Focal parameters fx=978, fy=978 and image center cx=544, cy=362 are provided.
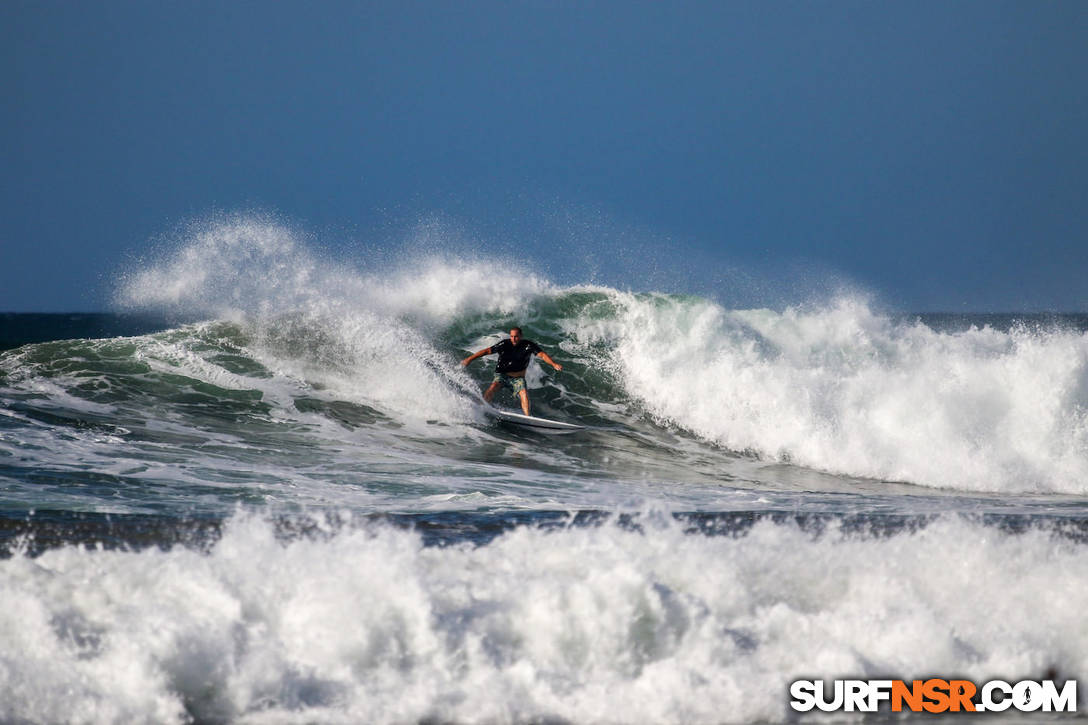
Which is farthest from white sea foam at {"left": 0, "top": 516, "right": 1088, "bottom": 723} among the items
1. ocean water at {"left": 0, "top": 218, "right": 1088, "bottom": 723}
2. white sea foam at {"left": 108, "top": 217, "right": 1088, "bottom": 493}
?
white sea foam at {"left": 108, "top": 217, "right": 1088, "bottom": 493}

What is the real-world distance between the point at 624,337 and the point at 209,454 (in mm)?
8514

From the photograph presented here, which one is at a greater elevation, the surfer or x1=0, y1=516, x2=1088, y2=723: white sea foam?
the surfer

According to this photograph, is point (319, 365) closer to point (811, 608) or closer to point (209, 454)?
point (209, 454)

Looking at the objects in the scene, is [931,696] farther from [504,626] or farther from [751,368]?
[751,368]

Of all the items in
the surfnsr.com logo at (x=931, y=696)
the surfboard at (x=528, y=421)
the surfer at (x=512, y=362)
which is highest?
the surfer at (x=512, y=362)

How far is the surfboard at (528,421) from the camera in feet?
44.3

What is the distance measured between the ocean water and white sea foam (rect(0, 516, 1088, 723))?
2cm

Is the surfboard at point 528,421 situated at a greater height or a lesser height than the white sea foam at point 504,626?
greater

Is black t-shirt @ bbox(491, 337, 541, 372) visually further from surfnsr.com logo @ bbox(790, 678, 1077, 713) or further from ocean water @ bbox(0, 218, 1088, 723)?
surfnsr.com logo @ bbox(790, 678, 1077, 713)

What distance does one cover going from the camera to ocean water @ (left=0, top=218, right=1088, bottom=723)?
4570 millimetres

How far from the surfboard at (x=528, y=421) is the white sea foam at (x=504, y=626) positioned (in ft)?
24.2

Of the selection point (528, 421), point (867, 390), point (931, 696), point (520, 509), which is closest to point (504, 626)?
point (931, 696)

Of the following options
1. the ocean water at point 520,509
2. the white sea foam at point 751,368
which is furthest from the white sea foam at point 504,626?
the white sea foam at point 751,368

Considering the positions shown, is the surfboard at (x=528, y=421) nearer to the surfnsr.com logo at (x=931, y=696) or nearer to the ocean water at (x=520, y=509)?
the ocean water at (x=520, y=509)
